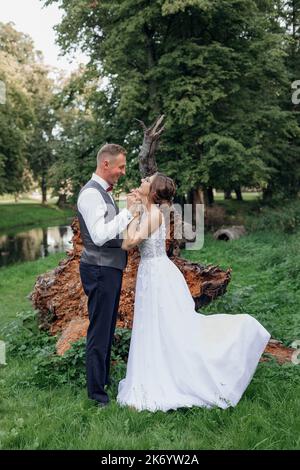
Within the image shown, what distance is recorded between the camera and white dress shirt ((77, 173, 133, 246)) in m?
4.37

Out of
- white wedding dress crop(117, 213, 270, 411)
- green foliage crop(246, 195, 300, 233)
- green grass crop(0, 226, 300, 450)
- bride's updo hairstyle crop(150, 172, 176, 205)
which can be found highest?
bride's updo hairstyle crop(150, 172, 176, 205)

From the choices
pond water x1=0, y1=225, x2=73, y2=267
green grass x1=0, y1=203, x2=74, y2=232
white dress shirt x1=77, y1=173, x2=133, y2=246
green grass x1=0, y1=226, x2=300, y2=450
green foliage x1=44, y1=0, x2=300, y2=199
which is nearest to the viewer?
green grass x1=0, y1=226, x2=300, y2=450

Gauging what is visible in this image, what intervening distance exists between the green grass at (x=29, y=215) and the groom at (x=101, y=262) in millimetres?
30278

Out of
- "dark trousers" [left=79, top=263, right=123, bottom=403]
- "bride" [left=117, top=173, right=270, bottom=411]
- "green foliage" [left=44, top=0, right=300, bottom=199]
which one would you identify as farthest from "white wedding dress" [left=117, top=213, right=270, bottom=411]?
"green foliage" [left=44, top=0, right=300, bottom=199]

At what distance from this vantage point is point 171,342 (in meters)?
4.87

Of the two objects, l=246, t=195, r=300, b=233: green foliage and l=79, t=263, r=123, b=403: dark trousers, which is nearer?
l=79, t=263, r=123, b=403: dark trousers

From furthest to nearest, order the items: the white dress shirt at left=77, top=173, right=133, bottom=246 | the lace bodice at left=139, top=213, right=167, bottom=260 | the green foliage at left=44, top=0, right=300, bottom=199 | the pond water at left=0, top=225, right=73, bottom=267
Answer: the pond water at left=0, top=225, right=73, bottom=267
the green foliage at left=44, top=0, right=300, bottom=199
the lace bodice at left=139, top=213, right=167, bottom=260
the white dress shirt at left=77, top=173, right=133, bottom=246

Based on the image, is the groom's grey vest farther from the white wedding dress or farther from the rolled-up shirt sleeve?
the white wedding dress

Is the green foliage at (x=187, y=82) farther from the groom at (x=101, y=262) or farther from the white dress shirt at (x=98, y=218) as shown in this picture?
the white dress shirt at (x=98, y=218)

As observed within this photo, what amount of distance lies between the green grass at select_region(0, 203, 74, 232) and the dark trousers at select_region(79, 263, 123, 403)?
3025cm

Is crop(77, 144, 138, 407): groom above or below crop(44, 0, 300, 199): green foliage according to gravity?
below

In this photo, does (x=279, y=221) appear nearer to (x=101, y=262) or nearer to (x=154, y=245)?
(x=154, y=245)

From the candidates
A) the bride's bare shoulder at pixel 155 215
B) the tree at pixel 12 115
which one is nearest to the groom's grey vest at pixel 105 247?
the bride's bare shoulder at pixel 155 215

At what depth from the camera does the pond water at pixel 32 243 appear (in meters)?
22.0
